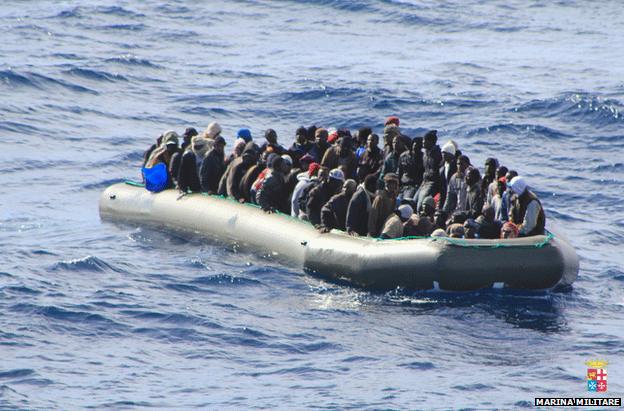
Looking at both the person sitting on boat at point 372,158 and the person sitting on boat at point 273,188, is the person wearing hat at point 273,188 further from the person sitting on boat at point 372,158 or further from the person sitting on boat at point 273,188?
the person sitting on boat at point 372,158

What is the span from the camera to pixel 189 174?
2450 cm

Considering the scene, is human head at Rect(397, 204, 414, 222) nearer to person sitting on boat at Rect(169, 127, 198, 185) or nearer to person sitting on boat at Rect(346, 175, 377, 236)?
person sitting on boat at Rect(346, 175, 377, 236)

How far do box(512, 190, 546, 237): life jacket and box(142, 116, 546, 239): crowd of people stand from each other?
0.05 ft

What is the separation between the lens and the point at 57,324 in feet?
63.6

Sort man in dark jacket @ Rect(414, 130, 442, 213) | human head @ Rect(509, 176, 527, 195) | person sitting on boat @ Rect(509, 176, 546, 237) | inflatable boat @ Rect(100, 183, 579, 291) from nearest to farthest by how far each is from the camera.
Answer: human head @ Rect(509, 176, 527, 195) → inflatable boat @ Rect(100, 183, 579, 291) → person sitting on boat @ Rect(509, 176, 546, 237) → man in dark jacket @ Rect(414, 130, 442, 213)

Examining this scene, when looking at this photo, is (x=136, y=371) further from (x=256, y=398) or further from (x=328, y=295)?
(x=328, y=295)

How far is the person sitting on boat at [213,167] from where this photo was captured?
78.6 ft

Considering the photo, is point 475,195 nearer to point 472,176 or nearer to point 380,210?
point 472,176

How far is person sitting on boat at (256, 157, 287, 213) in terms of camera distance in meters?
22.8

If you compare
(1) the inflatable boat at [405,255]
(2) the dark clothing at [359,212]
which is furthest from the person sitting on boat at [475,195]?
(2) the dark clothing at [359,212]

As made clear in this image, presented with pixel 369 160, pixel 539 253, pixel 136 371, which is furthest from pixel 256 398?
pixel 369 160

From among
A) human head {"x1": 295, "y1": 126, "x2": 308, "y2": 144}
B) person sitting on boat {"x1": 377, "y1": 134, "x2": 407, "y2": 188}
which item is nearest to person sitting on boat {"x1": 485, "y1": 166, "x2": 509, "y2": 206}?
person sitting on boat {"x1": 377, "y1": 134, "x2": 407, "y2": 188}

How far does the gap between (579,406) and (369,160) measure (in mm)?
7624

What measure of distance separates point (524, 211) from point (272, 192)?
4.64 metres
